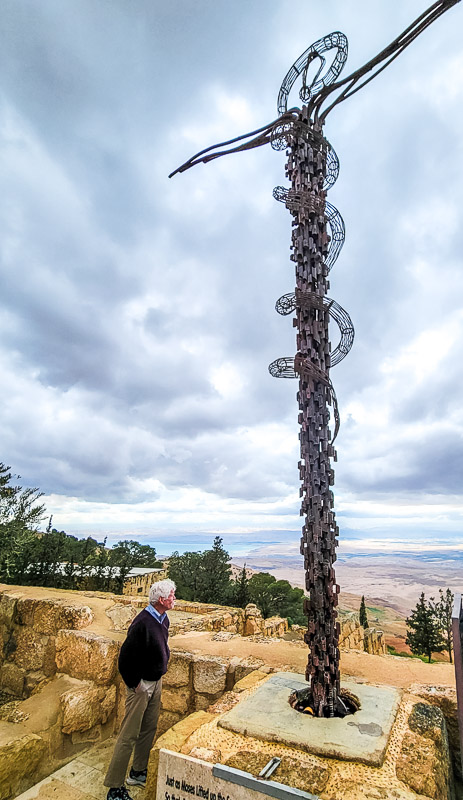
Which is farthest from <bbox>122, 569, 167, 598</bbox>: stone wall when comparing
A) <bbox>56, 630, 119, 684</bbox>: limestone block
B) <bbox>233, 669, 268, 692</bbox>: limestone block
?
<bbox>233, 669, 268, 692</bbox>: limestone block

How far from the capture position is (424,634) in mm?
16500

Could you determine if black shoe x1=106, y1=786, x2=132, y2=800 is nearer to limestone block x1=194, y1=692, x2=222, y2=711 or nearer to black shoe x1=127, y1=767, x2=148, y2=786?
black shoe x1=127, y1=767, x2=148, y2=786

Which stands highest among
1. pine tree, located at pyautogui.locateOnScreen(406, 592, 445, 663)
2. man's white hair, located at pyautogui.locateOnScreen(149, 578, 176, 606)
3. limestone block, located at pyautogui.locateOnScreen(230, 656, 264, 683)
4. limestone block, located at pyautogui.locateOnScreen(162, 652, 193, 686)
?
man's white hair, located at pyautogui.locateOnScreen(149, 578, 176, 606)

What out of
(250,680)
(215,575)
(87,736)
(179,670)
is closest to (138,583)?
(215,575)

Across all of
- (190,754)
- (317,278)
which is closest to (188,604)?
(190,754)

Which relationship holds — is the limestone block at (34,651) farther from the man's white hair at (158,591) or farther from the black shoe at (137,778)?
the man's white hair at (158,591)

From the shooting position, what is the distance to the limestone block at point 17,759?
3857mm

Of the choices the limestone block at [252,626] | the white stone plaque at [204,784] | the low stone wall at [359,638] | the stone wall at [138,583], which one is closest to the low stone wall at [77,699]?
the white stone plaque at [204,784]

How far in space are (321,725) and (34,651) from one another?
5168 millimetres

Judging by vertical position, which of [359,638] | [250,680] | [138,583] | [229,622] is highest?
[250,680]

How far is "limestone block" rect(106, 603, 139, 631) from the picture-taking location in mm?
6359

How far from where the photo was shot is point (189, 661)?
4746mm

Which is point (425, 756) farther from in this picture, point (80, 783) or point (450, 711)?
point (80, 783)

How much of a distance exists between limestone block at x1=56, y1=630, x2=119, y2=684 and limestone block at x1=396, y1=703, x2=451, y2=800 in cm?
366
